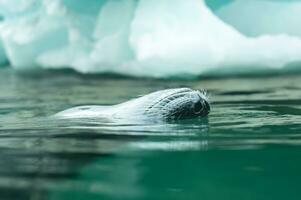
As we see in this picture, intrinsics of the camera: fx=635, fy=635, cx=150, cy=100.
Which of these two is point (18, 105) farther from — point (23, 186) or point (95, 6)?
point (95, 6)

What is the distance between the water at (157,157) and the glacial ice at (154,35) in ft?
15.9

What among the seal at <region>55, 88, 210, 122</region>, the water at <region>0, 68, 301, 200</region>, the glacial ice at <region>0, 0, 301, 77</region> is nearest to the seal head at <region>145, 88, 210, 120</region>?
the seal at <region>55, 88, 210, 122</region>

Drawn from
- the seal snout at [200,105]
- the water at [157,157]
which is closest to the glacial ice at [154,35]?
the water at [157,157]

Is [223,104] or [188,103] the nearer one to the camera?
[188,103]

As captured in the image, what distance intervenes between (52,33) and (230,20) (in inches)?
163

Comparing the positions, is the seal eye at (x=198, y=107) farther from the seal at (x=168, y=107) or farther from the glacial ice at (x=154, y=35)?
the glacial ice at (x=154, y=35)

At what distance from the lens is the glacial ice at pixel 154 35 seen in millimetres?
10641

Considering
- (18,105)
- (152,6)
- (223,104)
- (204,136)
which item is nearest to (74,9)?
(152,6)

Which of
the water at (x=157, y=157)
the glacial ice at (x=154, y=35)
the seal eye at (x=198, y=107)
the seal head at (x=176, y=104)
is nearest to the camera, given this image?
the water at (x=157, y=157)

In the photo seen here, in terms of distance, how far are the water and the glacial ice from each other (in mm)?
4852

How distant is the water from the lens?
99.7 inches

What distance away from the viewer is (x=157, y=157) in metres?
3.16

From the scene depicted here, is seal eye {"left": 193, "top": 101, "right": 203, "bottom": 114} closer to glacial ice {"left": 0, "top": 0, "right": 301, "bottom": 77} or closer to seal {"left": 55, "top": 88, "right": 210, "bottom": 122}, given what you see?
seal {"left": 55, "top": 88, "right": 210, "bottom": 122}

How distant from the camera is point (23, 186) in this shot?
263cm
